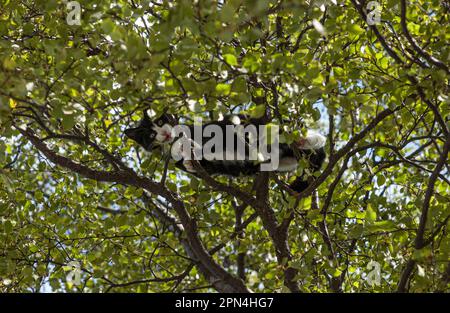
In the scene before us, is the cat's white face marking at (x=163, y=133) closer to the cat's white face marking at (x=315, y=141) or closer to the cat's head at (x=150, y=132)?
the cat's head at (x=150, y=132)

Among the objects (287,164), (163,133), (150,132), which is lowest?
(287,164)

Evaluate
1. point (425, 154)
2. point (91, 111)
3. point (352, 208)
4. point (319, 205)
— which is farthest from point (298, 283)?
point (425, 154)

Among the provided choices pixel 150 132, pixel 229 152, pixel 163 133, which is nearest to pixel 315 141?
pixel 229 152

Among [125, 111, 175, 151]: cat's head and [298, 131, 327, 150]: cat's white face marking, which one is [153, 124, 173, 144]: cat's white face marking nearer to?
[125, 111, 175, 151]: cat's head

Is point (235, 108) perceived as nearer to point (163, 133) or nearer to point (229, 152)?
point (229, 152)

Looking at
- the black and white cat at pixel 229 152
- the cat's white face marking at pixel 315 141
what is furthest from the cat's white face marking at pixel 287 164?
the cat's white face marking at pixel 315 141

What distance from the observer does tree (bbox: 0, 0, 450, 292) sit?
408cm

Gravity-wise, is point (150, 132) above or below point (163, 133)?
above

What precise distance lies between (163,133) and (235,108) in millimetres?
873

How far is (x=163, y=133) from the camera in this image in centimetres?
626

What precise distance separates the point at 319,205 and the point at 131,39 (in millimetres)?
3813

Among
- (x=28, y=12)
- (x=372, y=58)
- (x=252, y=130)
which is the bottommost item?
(x=252, y=130)
